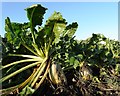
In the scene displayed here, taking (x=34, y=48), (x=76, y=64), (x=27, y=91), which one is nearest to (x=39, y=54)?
(x=34, y=48)

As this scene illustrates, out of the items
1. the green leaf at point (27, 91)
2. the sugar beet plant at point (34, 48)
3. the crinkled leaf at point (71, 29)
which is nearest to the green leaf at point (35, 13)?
the sugar beet plant at point (34, 48)

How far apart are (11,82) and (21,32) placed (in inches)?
36.5

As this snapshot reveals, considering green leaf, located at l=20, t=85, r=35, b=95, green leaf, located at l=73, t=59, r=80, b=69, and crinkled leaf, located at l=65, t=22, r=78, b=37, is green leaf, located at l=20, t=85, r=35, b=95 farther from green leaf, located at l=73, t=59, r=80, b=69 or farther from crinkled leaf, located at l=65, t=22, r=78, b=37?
crinkled leaf, located at l=65, t=22, r=78, b=37

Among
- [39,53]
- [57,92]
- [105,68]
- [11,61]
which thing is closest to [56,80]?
[57,92]

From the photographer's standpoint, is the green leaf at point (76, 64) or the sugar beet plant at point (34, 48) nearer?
the sugar beet plant at point (34, 48)

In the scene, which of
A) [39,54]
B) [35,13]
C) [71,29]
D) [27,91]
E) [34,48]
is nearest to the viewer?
[27,91]

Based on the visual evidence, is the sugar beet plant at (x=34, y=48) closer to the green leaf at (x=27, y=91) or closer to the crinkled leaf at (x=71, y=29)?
the green leaf at (x=27, y=91)

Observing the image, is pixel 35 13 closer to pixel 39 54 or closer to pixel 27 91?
pixel 39 54

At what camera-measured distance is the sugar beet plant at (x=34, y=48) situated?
4.90m

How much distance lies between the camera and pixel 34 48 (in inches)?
208

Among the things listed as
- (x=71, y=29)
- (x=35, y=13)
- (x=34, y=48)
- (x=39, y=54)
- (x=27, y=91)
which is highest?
(x=35, y=13)

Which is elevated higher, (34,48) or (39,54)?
(34,48)

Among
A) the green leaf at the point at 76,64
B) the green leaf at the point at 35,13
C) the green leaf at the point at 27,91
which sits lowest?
the green leaf at the point at 27,91

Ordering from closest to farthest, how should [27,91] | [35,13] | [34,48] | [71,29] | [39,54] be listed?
[27,91] < [35,13] < [39,54] < [34,48] < [71,29]
